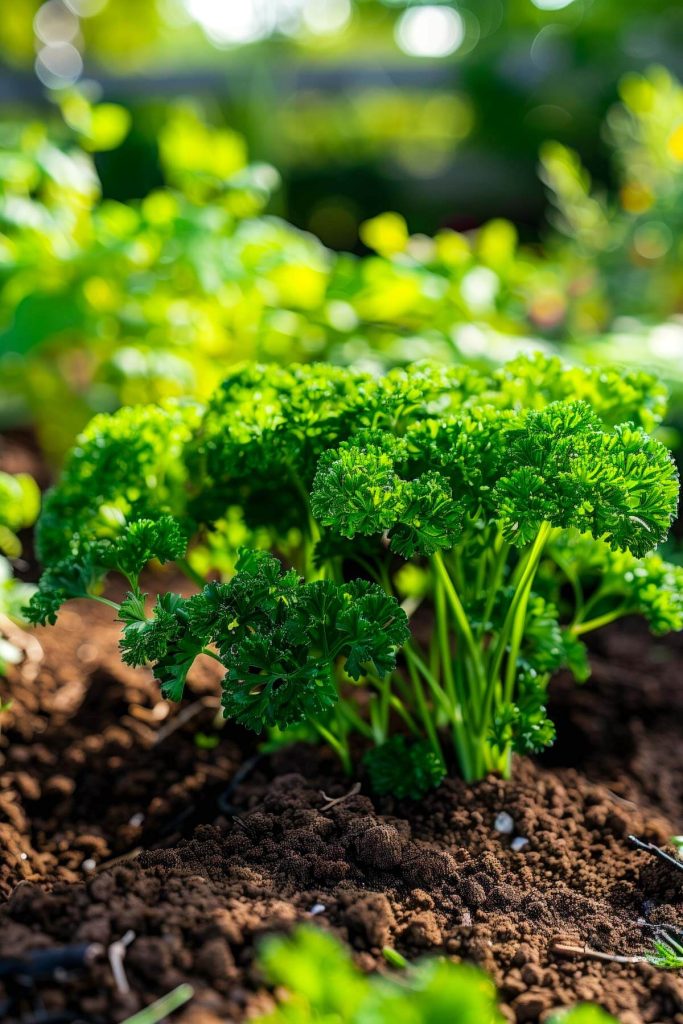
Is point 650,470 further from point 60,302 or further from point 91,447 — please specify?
point 60,302

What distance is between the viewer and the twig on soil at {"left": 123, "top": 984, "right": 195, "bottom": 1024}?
0.94 metres

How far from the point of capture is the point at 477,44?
851cm

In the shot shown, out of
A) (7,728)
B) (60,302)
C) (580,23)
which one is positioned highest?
(580,23)

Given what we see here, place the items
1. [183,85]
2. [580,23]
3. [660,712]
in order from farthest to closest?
[580,23], [183,85], [660,712]

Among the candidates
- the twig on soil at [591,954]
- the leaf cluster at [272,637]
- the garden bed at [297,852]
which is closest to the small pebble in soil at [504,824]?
the garden bed at [297,852]

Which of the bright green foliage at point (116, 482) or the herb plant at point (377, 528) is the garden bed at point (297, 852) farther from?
the bright green foliage at point (116, 482)

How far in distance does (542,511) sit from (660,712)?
1.12 m

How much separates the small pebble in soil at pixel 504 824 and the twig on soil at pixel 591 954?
10.5 inches

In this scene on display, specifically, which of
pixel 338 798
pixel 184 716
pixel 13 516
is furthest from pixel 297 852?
pixel 13 516

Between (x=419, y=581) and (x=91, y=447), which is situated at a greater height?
(x=91, y=447)

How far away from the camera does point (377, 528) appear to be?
3.85 ft

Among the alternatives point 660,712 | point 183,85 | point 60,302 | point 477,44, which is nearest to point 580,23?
point 477,44

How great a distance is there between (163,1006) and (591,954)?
0.55 metres

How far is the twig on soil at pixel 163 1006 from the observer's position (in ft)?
3.10
